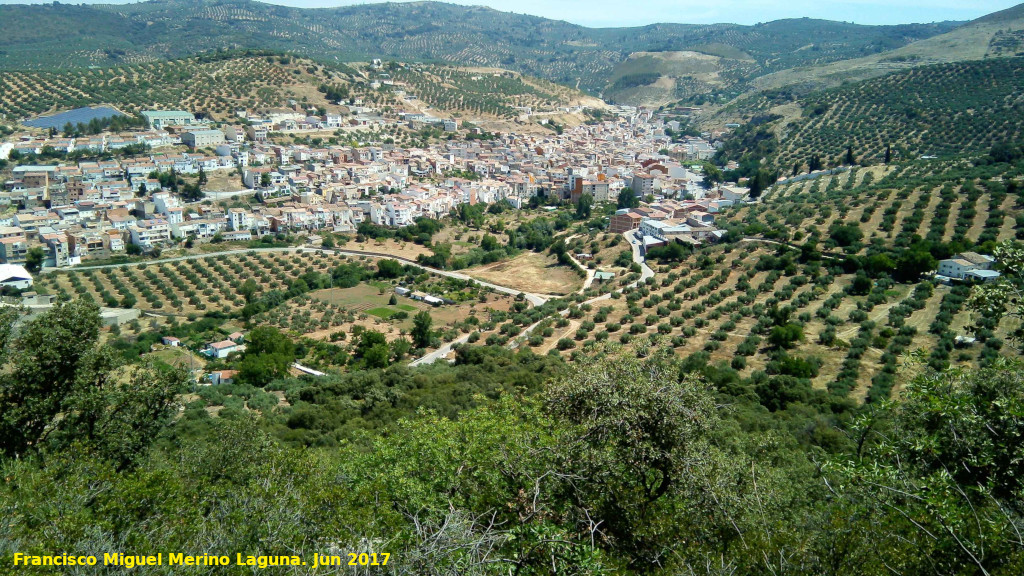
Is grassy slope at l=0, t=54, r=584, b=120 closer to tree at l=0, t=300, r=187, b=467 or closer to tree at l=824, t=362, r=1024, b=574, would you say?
tree at l=0, t=300, r=187, b=467

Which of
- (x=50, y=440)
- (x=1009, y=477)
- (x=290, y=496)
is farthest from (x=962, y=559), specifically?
(x=50, y=440)

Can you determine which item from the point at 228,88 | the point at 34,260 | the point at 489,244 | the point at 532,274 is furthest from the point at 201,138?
the point at 532,274

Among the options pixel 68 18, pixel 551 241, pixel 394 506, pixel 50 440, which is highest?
pixel 68 18

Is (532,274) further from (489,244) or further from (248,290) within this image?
(248,290)

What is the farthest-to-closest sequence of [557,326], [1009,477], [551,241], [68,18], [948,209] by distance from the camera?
[68,18], [551,241], [948,209], [557,326], [1009,477]

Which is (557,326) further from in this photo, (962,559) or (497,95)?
(497,95)

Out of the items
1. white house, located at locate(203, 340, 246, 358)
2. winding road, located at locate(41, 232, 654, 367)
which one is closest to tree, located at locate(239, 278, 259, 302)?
white house, located at locate(203, 340, 246, 358)
